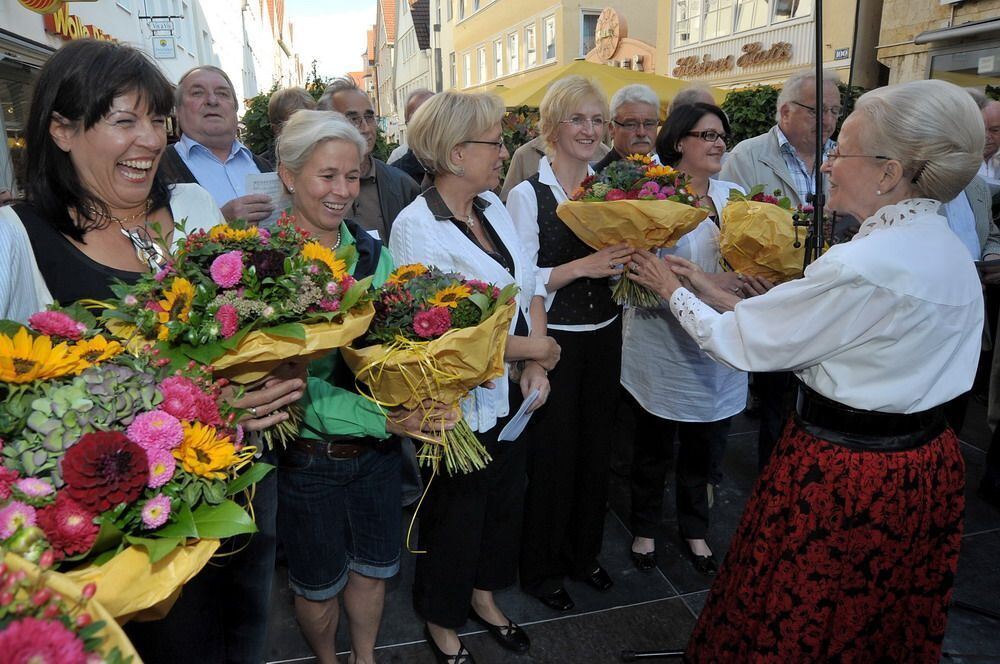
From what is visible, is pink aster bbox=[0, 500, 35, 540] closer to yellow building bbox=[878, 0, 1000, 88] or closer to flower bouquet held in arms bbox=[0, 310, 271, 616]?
flower bouquet held in arms bbox=[0, 310, 271, 616]

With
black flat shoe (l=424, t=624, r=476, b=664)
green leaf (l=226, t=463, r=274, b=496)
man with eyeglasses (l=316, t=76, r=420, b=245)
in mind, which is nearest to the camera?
green leaf (l=226, t=463, r=274, b=496)

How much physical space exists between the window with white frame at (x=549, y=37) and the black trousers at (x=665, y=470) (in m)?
24.1

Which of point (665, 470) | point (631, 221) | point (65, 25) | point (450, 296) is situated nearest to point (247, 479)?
point (450, 296)

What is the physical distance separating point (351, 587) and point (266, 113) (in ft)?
13.7

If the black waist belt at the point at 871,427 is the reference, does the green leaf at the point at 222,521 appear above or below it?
above

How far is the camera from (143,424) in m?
1.15

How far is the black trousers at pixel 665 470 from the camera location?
11.1 feet

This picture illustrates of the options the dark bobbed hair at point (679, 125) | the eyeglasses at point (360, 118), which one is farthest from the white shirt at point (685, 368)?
the eyeglasses at point (360, 118)

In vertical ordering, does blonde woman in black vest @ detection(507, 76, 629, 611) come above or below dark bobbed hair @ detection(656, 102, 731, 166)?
below

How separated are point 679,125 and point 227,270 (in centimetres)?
254

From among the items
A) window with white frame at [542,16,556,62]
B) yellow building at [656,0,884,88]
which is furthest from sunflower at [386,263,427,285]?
window with white frame at [542,16,556,62]

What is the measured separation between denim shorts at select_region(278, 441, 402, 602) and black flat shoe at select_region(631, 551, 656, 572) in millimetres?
1544

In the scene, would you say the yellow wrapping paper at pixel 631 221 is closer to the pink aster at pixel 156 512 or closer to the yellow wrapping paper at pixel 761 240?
the yellow wrapping paper at pixel 761 240

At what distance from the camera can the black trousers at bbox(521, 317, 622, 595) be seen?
2975 millimetres
